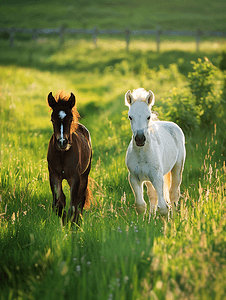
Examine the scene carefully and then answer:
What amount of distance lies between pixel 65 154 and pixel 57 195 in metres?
→ 0.57

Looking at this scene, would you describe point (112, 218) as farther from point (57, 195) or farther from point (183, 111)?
point (183, 111)

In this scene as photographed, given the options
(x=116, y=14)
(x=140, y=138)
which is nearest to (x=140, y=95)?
(x=140, y=138)

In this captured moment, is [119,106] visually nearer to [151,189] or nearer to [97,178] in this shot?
[97,178]

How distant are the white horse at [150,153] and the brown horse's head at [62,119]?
2.50 ft

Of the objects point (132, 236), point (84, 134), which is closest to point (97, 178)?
point (84, 134)

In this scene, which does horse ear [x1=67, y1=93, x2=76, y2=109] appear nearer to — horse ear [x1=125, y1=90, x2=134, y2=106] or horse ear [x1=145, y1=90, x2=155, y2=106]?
horse ear [x1=125, y1=90, x2=134, y2=106]

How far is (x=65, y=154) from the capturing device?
468cm

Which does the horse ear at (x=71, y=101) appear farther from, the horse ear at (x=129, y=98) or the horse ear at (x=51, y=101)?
the horse ear at (x=129, y=98)

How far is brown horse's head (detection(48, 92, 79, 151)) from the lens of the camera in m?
4.28

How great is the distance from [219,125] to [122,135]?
2.65m

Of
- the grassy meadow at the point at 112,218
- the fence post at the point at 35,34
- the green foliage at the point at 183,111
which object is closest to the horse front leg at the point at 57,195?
the grassy meadow at the point at 112,218

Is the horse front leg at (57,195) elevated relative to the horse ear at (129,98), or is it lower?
lower

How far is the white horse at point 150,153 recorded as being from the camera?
4.35 metres

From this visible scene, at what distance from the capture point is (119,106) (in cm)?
1371
